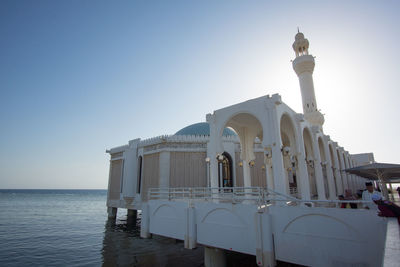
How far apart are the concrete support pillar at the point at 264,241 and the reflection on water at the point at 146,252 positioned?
4.54m

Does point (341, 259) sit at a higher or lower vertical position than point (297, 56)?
lower

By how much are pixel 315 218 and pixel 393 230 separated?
10.8ft

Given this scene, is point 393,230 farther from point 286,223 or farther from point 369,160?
point 369,160

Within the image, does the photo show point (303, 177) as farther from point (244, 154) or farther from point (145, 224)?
point (145, 224)

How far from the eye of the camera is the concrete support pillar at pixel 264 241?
741 centimetres

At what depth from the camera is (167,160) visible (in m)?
17.8

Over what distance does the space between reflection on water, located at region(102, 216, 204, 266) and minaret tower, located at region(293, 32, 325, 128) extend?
14.9 m

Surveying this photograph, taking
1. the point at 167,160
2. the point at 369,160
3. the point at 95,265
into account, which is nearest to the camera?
the point at 95,265

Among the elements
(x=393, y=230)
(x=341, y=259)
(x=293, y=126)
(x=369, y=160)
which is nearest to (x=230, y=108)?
(x=293, y=126)

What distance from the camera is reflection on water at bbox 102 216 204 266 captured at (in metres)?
11.2

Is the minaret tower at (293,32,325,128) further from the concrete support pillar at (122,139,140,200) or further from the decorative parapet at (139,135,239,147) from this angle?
the concrete support pillar at (122,139,140,200)

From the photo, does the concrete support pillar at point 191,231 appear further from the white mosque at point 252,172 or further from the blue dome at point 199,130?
the blue dome at point 199,130

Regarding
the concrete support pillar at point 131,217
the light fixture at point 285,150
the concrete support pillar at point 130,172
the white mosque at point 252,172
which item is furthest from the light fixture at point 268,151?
the concrete support pillar at point 131,217

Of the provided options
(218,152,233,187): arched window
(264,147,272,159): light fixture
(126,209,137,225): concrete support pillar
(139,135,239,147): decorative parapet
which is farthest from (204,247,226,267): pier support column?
(126,209,137,225): concrete support pillar
